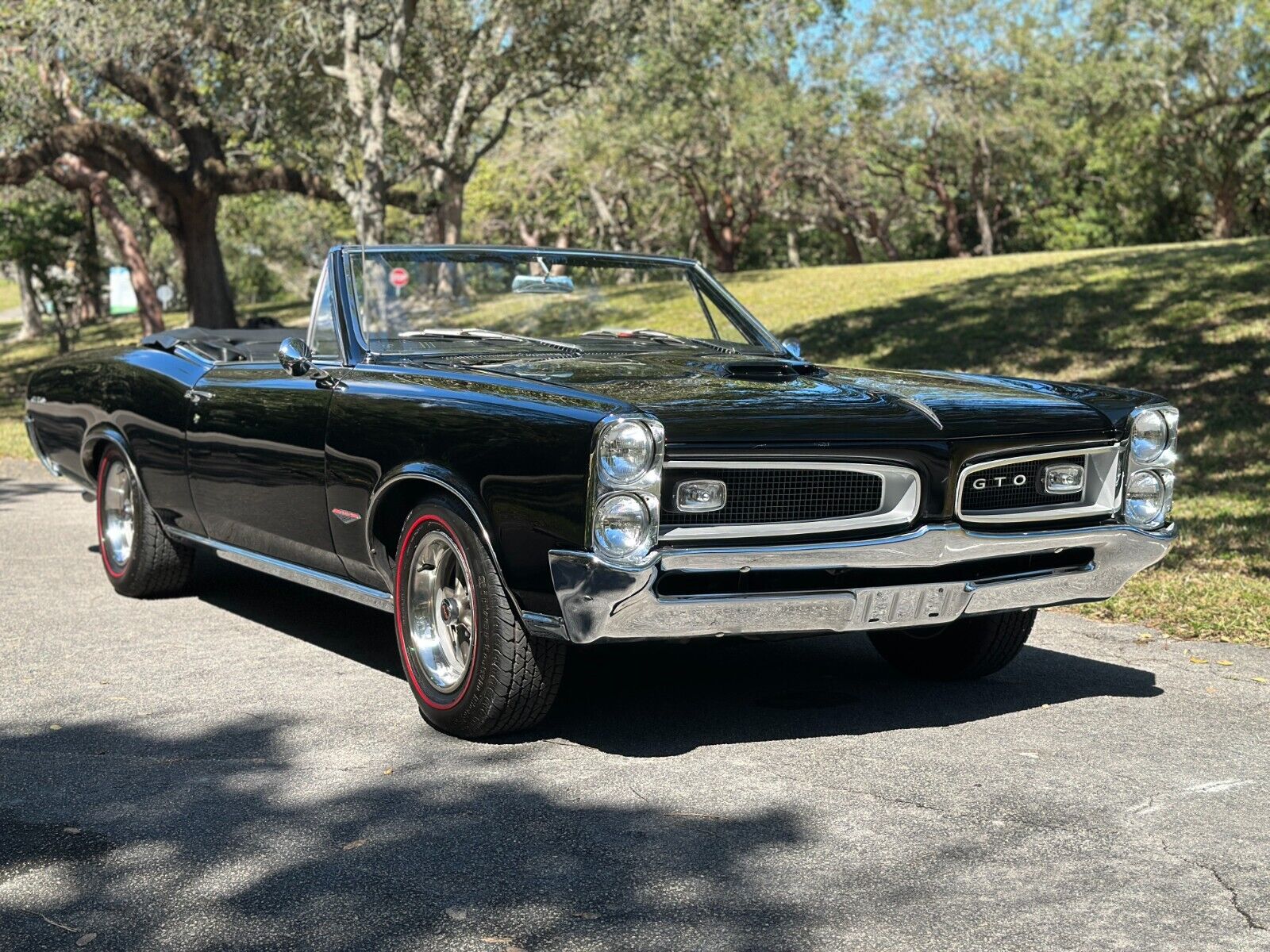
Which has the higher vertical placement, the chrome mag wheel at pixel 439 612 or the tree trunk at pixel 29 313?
the chrome mag wheel at pixel 439 612

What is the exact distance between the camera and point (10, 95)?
20938mm

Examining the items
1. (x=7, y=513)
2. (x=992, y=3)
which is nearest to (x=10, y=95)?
(x=7, y=513)

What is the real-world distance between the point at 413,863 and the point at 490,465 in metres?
1.29

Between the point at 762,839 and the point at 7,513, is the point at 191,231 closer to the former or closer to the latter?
the point at 7,513

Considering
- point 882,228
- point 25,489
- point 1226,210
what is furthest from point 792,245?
point 25,489

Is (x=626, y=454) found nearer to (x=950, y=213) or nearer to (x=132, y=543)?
(x=132, y=543)

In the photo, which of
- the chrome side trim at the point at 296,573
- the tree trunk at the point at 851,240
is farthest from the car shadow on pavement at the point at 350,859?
the tree trunk at the point at 851,240

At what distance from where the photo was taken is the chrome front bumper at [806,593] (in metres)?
4.27

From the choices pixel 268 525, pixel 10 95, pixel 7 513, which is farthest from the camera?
pixel 10 95

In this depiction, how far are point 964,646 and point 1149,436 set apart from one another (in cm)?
102

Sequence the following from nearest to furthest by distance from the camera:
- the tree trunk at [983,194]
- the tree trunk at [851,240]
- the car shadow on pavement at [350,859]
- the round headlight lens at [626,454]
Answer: the car shadow on pavement at [350,859], the round headlight lens at [626,454], the tree trunk at [983,194], the tree trunk at [851,240]

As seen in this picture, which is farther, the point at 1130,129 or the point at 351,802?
the point at 1130,129

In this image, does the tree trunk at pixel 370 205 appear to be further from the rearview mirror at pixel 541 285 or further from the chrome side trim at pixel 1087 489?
the chrome side trim at pixel 1087 489

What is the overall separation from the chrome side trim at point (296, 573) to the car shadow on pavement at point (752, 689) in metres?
0.39
